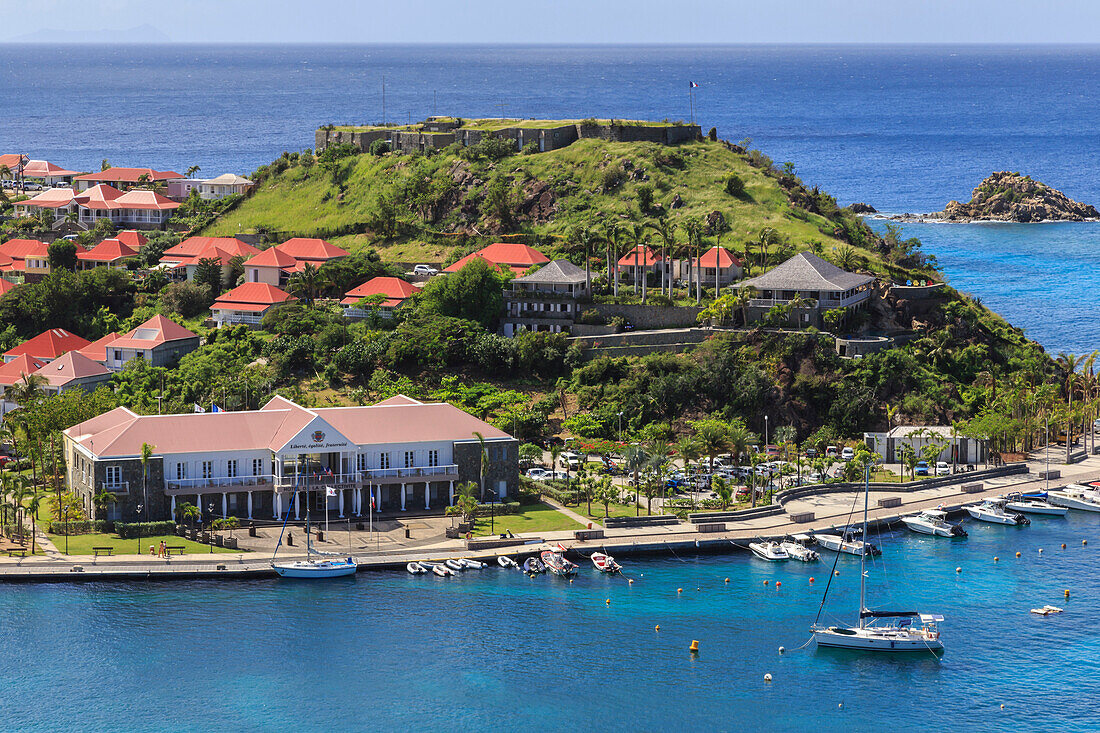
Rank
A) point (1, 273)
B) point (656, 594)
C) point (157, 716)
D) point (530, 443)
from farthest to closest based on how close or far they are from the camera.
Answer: point (1, 273) < point (530, 443) < point (656, 594) < point (157, 716)

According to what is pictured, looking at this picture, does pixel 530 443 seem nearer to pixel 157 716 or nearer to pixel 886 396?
pixel 886 396

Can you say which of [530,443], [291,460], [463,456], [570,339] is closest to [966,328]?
[570,339]

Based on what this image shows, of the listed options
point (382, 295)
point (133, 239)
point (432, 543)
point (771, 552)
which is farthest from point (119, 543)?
point (133, 239)

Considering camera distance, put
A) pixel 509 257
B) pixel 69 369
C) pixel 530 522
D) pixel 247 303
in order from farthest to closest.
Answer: pixel 509 257, pixel 247 303, pixel 69 369, pixel 530 522

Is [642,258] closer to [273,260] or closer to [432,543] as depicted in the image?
[273,260]

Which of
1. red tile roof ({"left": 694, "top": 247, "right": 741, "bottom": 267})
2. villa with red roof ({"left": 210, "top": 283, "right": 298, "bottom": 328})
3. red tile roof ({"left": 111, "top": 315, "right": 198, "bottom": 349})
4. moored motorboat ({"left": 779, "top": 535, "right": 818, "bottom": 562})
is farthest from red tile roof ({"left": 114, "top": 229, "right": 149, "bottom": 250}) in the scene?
moored motorboat ({"left": 779, "top": 535, "right": 818, "bottom": 562})

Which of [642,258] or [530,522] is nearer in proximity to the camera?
[530,522]
